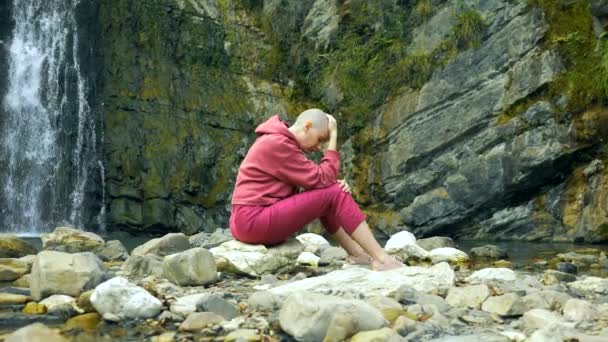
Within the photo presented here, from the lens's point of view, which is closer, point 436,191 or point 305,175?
point 305,175

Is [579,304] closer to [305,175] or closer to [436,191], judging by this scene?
[305,175]

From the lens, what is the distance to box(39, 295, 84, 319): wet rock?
3.86 meters

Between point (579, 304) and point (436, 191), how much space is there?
10.3 metres

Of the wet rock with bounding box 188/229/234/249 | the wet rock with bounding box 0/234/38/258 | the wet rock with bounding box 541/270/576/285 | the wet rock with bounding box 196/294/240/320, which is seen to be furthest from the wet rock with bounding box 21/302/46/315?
the wet rock with bounding box 0/234/38/258

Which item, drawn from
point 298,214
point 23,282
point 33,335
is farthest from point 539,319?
point 23,282

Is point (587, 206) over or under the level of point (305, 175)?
under

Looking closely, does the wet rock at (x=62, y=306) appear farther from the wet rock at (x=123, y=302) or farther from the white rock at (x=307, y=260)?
the white rock at (x=307, y=260)

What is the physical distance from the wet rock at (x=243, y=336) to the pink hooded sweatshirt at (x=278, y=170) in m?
1.71

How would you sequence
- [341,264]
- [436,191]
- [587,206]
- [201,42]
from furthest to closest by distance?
[201,42] < [436,191] < [587,206] < [341,264]

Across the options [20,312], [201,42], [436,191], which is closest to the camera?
[20,312]

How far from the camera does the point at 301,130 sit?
4.99 meters

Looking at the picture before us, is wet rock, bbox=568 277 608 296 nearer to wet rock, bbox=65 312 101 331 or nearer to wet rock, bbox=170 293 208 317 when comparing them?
wet rock, bbox=170 293 208 317

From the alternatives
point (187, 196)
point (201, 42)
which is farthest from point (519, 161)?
point (201, 42)

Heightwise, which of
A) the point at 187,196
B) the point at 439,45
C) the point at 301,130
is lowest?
the point at 187,196
